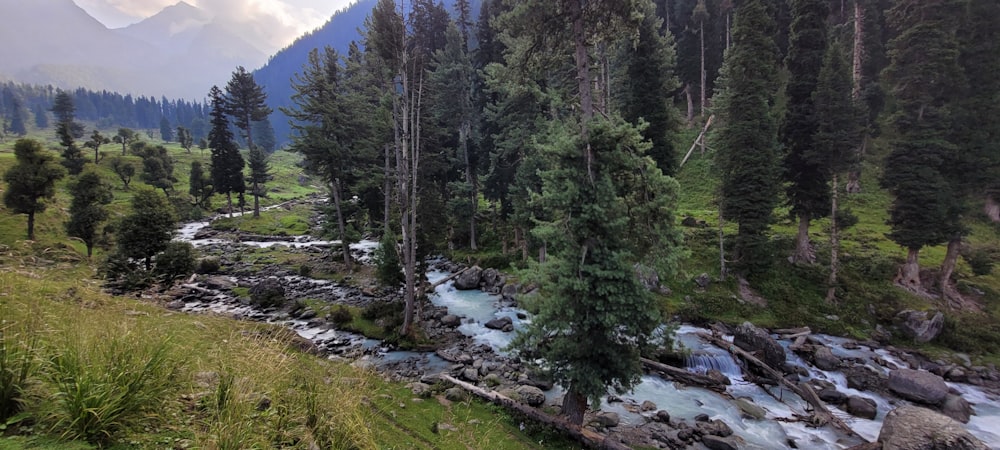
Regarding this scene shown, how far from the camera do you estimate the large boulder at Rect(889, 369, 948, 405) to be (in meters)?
16.6

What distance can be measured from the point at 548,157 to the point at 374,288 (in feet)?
74.0

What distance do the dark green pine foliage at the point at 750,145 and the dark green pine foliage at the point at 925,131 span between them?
6.77 metres

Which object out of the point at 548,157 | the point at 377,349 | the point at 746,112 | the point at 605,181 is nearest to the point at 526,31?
the point at 548,157

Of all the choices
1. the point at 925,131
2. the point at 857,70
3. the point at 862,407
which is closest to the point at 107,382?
the point at 862,407

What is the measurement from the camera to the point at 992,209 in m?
34.8

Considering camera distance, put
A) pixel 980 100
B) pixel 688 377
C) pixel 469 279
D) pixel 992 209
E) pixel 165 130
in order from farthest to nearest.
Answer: pixel 165 130 < pixel 992 209 < pixel 469 279 < pixel 980 100 < pixel 688 377

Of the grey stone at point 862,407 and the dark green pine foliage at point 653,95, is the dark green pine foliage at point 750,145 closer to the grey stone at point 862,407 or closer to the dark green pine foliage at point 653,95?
the dark green pine foliage at point 653,95

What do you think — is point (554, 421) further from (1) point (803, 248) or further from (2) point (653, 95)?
(1) point (803, 248)

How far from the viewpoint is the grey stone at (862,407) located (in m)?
15.7

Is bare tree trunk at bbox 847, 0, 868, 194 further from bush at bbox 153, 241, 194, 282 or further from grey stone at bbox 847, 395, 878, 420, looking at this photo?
bush at bbox 153, 241, 194, 282

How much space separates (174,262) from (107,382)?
25.5 meters

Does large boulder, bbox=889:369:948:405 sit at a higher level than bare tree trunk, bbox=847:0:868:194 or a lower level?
lower

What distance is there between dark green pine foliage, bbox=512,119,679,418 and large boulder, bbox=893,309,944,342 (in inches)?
873

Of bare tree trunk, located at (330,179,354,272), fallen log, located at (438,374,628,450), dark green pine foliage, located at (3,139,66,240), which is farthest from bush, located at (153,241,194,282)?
fallen log, located at (438,374,628,450)
